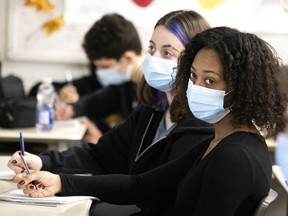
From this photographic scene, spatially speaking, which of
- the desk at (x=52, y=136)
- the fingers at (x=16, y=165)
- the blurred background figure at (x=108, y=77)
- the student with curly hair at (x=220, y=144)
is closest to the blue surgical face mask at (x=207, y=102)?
the student with curly hair at (x=220, y=144)

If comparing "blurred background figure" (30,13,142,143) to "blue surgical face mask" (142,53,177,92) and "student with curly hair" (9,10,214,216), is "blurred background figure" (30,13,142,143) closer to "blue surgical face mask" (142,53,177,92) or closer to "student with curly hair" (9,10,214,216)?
"student with curly hair" (9,10,214,216)

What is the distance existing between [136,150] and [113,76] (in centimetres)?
143

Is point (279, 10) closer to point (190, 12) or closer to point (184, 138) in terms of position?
point (190, 12)

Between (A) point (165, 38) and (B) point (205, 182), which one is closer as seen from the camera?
(B) point (205, 182)

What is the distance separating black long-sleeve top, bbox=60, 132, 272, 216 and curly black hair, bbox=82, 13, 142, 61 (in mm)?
1798

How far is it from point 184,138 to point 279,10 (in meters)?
2.34

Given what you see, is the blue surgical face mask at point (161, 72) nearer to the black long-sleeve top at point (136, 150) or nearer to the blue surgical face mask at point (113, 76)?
the black long-sleeve top at point (136, 150)

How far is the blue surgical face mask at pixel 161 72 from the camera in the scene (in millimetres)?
2092

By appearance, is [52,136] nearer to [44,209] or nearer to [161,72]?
[161,72]

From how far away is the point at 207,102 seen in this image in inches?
63.7

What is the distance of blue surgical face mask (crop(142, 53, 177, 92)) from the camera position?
6.86 feet

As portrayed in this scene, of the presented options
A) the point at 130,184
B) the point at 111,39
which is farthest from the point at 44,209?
the point at 111,39

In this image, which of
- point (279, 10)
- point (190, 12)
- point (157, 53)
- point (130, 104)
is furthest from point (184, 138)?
point (279, 10)

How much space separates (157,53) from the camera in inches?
83.0
